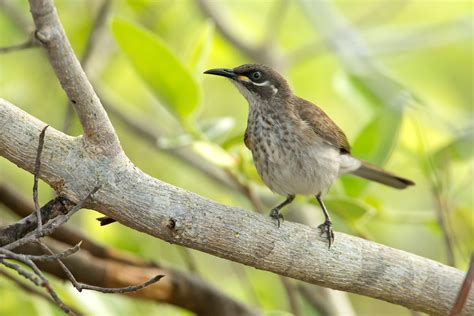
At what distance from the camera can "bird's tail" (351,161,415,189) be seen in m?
4.81

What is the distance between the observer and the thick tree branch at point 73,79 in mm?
2502

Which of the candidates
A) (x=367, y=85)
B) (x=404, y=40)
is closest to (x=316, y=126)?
(x=367, y=85)

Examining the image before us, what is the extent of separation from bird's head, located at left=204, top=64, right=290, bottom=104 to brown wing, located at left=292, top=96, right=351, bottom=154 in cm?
12

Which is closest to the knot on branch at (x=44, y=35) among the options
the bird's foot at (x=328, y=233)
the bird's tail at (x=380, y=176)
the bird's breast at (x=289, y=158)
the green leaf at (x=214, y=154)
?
the bird's foot at (x=328, y=233)

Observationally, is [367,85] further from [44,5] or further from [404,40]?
[44,5]

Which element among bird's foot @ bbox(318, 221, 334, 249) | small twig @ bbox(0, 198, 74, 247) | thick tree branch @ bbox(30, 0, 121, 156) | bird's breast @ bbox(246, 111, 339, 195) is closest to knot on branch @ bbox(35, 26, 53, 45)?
thick tree branch @ bbox(30, 0, 121, 156)

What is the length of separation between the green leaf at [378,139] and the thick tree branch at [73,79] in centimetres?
165

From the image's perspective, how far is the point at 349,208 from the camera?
3996mm

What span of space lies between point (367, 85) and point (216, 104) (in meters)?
2.51

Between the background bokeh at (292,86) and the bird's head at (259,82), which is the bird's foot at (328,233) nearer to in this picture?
the background bokeh at (292,86)

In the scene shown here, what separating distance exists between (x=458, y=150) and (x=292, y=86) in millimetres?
2273

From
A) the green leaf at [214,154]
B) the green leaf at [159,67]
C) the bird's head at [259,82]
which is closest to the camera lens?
the green leaf at [159,67]

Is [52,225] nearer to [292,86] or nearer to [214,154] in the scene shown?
[214,154]

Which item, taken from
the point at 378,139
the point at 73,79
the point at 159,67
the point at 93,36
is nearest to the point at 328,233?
the point at 378,139
